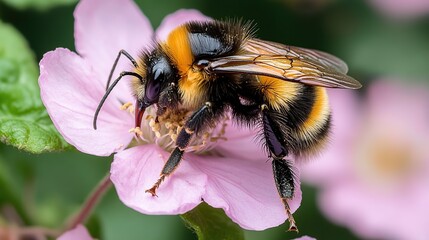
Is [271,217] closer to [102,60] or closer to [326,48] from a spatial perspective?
[102,60]

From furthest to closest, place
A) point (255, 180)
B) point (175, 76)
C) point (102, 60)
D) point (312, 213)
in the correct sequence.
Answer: point (312, 213), point (102, 60), point (255, 180), point (175, 76)

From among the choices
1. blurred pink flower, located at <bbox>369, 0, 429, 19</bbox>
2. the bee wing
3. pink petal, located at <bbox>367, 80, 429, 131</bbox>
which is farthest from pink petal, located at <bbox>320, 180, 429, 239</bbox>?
the bee wing

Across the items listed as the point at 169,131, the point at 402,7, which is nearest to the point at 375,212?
the point at 402,7

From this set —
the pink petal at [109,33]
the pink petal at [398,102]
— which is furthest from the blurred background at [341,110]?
the pink petal at [109,33]

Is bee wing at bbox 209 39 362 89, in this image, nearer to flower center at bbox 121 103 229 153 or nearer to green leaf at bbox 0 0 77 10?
flower center at bbox 121 103 229 153

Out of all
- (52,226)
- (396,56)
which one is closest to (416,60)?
(396,56)
